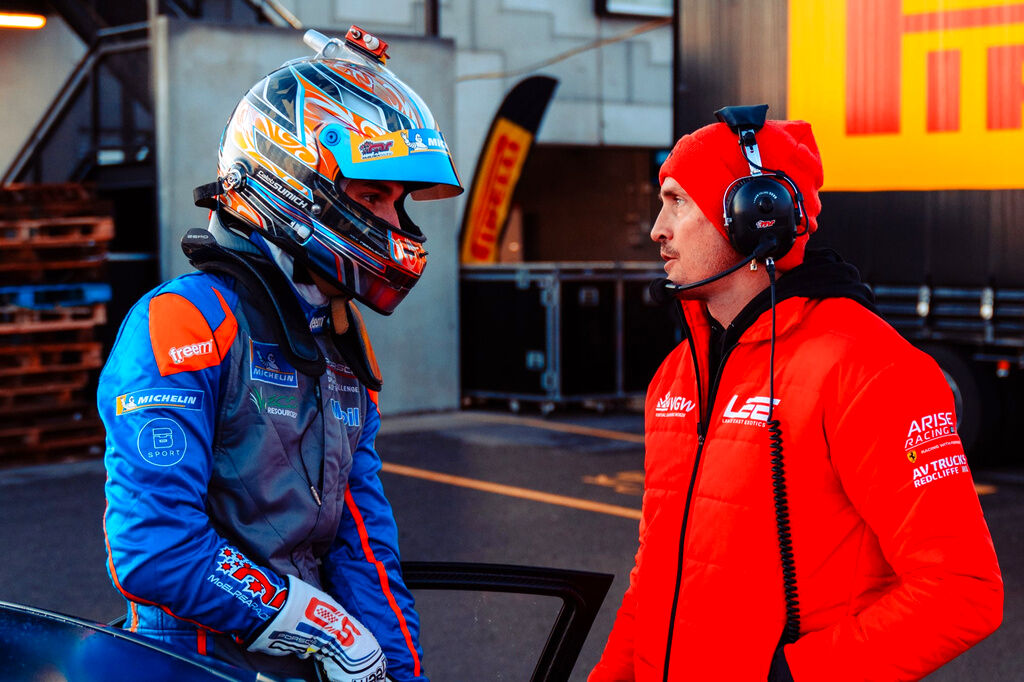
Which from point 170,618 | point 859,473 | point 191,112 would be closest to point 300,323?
point 170,618

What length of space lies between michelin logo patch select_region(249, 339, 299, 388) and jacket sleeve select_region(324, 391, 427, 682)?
35 centimetres

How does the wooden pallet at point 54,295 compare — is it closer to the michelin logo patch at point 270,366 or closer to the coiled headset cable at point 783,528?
the michelin logo patch at point 270,366

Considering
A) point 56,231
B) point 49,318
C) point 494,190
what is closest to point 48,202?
point 56,231

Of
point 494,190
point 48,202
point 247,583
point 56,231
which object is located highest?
point 494,190

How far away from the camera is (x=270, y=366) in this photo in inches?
84.2

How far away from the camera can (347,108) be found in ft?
7.54

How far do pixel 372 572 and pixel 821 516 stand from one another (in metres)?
0.90

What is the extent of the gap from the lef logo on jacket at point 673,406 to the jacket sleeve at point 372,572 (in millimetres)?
582

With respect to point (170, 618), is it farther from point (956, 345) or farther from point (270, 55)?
point (270, 55)

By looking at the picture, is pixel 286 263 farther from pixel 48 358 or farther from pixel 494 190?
pixel 494 190

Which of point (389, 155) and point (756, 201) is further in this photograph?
point (389, 155)

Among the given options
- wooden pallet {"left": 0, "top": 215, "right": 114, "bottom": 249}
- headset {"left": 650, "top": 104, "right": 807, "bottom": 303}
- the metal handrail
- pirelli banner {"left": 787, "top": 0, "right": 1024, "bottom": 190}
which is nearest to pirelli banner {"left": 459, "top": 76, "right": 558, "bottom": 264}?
the metal handrail

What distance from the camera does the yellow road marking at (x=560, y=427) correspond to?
11.2 meters

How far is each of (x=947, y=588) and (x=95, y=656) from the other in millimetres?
1380
